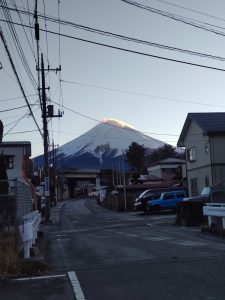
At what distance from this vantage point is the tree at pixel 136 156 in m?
124

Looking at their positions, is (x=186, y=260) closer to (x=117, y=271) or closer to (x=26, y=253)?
(x=117, y=271)

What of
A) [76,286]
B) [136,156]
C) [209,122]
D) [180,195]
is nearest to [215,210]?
[76,286]

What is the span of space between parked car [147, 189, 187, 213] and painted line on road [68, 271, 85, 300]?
1384 inches

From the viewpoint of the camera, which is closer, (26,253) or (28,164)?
(26,253)

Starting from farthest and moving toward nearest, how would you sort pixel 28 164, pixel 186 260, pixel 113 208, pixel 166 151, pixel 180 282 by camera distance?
1. pixel 166 151
2. pixel 113 208
3. pixel 28 164
4. pixel 186 260
5. pixel 180 282

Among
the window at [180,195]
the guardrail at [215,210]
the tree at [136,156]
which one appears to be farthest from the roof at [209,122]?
the tree at [136,156]

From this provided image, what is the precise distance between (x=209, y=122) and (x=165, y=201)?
7.77m

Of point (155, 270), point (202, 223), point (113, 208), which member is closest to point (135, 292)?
point (155, 270)

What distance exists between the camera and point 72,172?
455 feet

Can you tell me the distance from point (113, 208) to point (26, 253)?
157 ft

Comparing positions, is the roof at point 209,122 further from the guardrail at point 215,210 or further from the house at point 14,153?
the house at point 14,153

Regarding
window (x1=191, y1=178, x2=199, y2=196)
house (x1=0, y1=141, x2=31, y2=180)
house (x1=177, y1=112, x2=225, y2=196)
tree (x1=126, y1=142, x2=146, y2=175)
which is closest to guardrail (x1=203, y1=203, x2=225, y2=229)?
house (x1=177, y1=112, x2=225, y2=196)

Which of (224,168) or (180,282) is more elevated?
(224,168)

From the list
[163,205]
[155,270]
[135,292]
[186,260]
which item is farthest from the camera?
[163,205]
